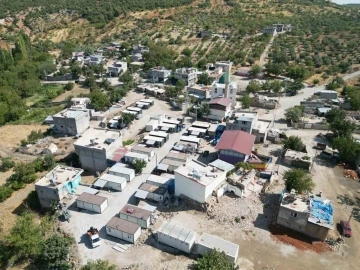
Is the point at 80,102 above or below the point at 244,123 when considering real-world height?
below

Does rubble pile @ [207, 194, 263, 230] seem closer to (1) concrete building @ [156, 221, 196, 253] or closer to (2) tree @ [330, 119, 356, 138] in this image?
(1) concrete building @ [156, 221, 196, 253]

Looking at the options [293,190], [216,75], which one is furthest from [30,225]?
[216,75]

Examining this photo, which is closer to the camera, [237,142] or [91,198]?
[91,198]

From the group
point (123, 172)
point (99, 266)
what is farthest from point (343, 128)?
point (99, 266)

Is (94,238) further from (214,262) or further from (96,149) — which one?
(96,149)

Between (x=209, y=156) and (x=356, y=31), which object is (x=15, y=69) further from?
(x=356, y=31)

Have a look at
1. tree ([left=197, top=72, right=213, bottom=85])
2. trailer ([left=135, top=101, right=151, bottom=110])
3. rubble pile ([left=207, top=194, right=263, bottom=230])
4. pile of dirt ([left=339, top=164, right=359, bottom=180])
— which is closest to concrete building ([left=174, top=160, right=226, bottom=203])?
rubble pile ([left=207, top=194, right=263, bottom=230])
